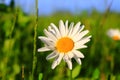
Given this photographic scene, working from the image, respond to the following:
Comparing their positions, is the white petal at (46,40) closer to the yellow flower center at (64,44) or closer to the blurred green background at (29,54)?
the yellow flower center at (64,44)

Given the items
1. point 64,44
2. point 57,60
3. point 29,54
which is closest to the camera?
point 57,60

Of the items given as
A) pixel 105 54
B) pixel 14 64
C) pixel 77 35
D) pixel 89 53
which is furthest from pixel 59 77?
pixel 77 35

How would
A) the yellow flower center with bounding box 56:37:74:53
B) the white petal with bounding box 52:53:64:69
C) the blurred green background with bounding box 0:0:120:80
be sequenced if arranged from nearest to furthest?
the white petal with bounding box 52:53:64:69, the yellow flower center with bounding box 56:37:74:53, the blurred green background with bounding box 0:0:120:80

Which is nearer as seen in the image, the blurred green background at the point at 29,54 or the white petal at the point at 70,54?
the white petal at the point at 70,54

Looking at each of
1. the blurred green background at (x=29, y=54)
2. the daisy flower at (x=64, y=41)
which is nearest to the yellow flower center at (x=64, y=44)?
the daisy flower at (x=64, y=41)

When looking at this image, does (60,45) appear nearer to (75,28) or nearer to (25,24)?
(75,28)

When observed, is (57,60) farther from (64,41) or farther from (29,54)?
(29,54)

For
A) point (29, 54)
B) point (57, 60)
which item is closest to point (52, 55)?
point (57, 60)

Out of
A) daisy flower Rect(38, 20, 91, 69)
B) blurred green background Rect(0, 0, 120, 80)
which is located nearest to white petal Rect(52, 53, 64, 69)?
daisy flower Rect(38, 20, 91, 69)

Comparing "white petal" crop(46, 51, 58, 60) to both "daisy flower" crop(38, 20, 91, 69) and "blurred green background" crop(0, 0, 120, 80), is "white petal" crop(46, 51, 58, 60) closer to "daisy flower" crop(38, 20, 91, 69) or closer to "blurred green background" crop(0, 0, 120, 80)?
"daisy flower" crop(38, 20, 91, 69)
